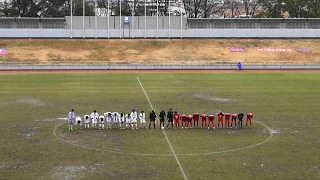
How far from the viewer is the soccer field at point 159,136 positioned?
80.7ft

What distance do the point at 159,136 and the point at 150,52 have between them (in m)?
51.3

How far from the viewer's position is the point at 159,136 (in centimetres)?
3181

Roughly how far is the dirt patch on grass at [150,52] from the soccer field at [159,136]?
67.1 ft

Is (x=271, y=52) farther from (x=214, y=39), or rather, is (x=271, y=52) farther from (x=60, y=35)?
(x=60, y=35)

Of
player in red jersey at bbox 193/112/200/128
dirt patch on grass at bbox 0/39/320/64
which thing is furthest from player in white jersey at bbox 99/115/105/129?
dirt patch on grass at bbox 0/39/320/64

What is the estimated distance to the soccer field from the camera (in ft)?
80.7

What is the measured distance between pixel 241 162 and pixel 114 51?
191 feet

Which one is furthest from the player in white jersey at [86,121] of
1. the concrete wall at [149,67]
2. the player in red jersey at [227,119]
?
the concrete wall at [149,67]

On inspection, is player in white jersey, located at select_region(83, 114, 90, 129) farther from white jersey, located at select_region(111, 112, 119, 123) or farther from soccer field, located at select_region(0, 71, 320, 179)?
white jersey, located at select_region(111, 112, 119, 123)

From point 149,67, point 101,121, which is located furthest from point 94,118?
point 149,67

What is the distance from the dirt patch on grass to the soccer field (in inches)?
805

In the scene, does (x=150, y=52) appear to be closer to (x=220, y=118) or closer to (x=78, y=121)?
(x=78, y=121)

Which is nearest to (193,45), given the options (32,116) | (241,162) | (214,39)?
(214,39)

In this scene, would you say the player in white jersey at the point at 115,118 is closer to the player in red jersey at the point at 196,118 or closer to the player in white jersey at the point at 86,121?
the player in white jersey at the point at 86,121
